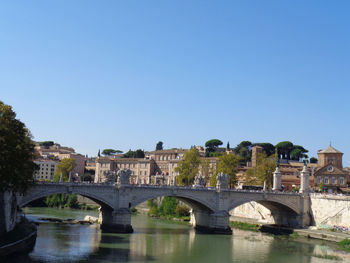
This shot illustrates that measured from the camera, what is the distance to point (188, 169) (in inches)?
2436

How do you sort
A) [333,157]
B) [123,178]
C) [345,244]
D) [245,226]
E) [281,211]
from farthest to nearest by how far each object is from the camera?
[333,157] → [281,211] → [245,226] → [123,178] → [345,244]

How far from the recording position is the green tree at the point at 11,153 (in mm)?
23391

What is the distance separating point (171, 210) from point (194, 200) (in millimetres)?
14690

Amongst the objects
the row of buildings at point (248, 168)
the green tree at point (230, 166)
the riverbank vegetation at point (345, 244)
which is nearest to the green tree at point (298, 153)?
the row of buildings at point (248, 168)

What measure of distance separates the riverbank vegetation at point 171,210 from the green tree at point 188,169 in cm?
471

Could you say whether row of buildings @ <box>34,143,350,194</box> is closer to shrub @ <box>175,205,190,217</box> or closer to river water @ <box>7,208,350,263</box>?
shrub @ <box>175,205,190,217</box>

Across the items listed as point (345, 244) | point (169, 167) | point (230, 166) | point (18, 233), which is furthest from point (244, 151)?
point (18, 233)

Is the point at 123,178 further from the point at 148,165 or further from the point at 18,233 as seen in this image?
the point at 148,165

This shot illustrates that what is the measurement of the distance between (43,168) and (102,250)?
70.6 metres

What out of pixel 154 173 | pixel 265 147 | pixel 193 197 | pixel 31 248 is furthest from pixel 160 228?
pixel 265 147

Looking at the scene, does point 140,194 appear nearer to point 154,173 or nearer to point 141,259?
point 141,259

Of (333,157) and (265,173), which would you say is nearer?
(265,173)

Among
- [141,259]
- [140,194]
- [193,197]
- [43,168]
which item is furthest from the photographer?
[43,168]

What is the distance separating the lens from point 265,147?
104 meters
